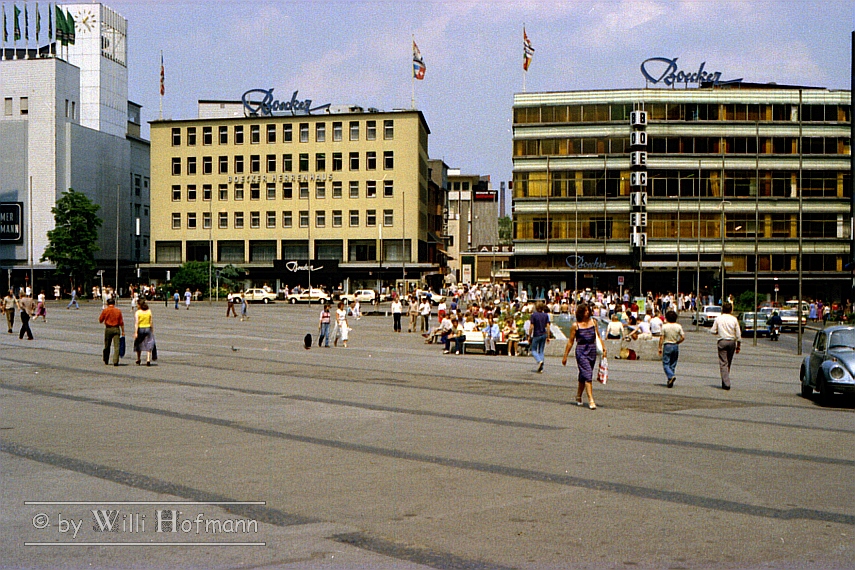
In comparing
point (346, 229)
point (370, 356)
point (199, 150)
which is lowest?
point (370, 356)

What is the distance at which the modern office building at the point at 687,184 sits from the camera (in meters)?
85.6

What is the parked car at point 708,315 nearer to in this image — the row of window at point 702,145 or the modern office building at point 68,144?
the row of window at point 702,145

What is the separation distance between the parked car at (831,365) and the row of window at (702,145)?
231 feet

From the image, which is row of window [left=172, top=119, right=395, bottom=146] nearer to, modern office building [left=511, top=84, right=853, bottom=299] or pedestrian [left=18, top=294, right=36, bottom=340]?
modern office building [left=511, top=84, right=853, bottom=299]

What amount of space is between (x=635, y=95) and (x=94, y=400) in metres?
76.8

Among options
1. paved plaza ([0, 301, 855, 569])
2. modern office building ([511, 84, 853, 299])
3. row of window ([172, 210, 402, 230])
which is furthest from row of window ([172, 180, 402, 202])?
paved plaza ([0, 301, 855, 569])

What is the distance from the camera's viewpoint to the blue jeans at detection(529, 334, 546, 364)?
2309 cm

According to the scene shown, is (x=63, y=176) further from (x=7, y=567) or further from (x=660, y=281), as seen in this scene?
(x=7, y=567)

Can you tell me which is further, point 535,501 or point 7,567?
point 535,501

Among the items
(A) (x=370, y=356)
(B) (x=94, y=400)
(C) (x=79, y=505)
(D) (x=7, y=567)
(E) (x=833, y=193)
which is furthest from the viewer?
(E) (x=833, y=193)

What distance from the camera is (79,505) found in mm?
8078

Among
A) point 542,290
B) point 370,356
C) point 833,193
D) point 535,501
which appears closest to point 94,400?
point 535,501

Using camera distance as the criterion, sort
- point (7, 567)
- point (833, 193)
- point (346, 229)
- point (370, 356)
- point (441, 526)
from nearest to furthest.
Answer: point (7, 567) < point (441, 526) < point (370, 356) < point (833, 193) < point (346, 229)

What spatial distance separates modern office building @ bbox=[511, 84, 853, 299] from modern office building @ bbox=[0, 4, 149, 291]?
44.2 metres
